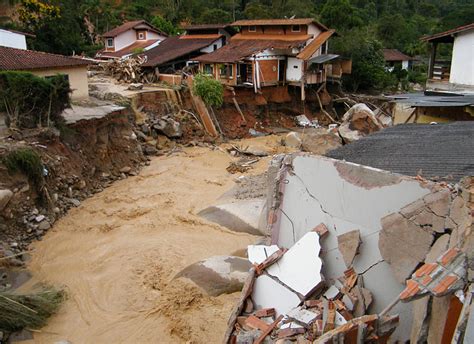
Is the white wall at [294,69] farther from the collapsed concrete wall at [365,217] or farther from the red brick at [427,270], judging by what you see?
the red brick at [427,270]

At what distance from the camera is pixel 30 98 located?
17703 mm

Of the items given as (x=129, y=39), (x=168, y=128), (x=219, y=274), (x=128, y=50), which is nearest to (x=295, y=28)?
(x=168, y=128)

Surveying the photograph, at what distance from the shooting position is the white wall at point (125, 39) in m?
40.5

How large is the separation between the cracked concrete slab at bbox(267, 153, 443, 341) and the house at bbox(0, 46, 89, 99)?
17475mm

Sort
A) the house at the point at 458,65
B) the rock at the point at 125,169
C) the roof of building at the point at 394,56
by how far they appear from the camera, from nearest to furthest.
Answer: the house at the point at 458,65 < the rock at the point at 125,169 < the roof of building at the point at 394,56

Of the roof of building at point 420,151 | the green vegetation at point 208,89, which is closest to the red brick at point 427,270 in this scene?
the roof of building at point 420,151

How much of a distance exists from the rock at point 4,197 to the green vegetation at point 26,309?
160 inches

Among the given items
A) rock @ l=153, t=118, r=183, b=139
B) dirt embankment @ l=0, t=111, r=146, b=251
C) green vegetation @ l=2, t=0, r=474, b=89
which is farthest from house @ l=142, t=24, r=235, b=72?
dirt embankment @ l=0, t=111, r=146, b=251

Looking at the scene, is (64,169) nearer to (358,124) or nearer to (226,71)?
(358,124)

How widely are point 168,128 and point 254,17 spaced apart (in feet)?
84.8

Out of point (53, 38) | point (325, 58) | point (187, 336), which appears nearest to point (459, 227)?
point (187, 336)

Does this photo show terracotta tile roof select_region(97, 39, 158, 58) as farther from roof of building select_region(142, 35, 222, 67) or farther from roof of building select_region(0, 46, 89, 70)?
roof of building select_region(0, 46, 89, 70)

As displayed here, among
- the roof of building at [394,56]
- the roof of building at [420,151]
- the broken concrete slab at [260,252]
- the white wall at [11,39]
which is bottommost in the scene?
the broken concrete slab at [260,252]

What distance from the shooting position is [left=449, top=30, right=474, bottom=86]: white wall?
1761cm
